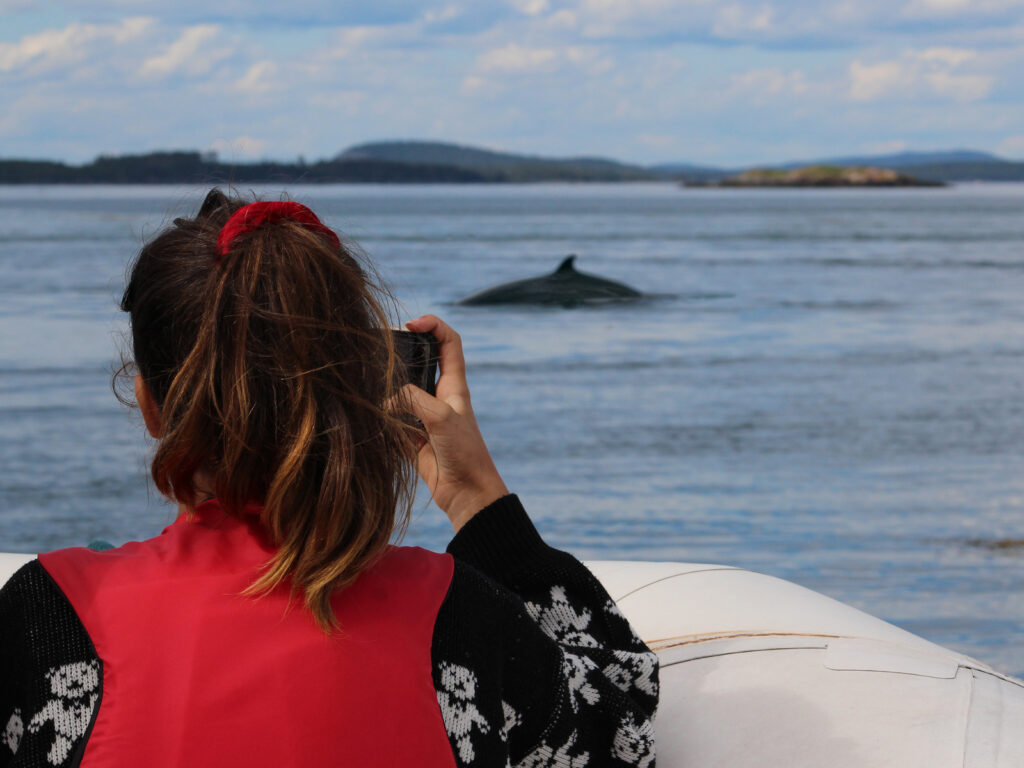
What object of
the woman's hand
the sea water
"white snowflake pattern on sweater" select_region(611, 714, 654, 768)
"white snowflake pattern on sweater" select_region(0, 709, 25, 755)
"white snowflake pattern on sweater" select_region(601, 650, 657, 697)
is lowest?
the sea water

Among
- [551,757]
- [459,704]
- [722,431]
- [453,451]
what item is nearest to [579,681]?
[551,757]

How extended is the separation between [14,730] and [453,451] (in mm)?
703

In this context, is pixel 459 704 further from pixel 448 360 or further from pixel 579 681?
→ pixel 448 360

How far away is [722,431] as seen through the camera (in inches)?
381

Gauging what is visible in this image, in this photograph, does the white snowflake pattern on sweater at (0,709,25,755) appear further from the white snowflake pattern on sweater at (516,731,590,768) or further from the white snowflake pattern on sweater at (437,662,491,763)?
the white snowflake pattern on sweater at (516,731,590,768)

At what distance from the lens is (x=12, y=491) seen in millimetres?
7805

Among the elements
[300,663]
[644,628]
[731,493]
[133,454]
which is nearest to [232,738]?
[300,663]

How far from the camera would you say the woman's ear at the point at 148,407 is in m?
1.57

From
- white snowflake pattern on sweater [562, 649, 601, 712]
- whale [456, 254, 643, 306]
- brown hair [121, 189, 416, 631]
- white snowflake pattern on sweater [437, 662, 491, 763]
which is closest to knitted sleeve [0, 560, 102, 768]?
brown hair [121, 189, 416, 631]

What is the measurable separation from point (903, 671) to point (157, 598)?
126cm

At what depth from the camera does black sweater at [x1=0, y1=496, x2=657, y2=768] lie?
139 cm

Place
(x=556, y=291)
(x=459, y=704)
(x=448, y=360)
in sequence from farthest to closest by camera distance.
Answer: (x=556, y=291), (x=448, y=360), (x=459, y=704)

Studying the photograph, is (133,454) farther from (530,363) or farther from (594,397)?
(530,363)

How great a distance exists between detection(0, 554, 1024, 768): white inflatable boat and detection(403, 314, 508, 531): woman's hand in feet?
1.67
